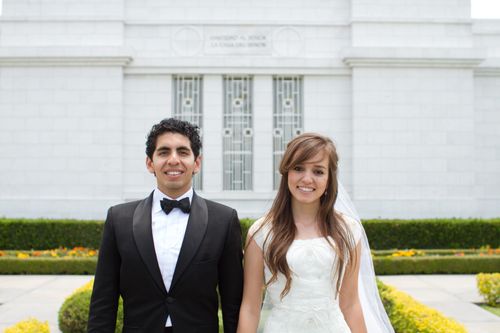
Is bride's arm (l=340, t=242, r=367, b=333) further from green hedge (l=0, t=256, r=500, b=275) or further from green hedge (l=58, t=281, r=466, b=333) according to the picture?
green hedge (l=0, t=256, r=500, b=275)

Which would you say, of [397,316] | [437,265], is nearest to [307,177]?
[397,316]

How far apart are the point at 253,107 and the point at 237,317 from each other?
11875 millimetres

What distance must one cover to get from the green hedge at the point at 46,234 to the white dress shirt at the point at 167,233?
1045cm

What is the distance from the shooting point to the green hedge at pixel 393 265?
434 inches

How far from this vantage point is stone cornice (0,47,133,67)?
47.1ft

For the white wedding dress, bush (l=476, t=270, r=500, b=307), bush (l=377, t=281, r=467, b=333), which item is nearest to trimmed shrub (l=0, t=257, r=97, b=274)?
bush (l=377, t=281, r=467, b=333)

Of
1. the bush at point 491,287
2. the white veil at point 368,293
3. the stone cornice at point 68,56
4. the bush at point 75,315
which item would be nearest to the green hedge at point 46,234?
the stone cornice at point 68,56

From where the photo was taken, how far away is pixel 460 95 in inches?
579

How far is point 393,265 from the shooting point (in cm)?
1108

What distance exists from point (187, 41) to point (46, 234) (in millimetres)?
5964

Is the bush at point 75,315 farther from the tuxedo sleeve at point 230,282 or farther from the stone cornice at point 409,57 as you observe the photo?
the stone cornice at point 409,57

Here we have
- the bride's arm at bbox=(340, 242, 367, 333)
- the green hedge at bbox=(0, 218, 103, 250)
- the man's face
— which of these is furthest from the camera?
the green hedge at bbox=(0, 218, 103, 250)

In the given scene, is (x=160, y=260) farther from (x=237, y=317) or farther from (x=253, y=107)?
(x=253, y=107)

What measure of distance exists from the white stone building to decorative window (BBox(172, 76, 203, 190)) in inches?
1.4
